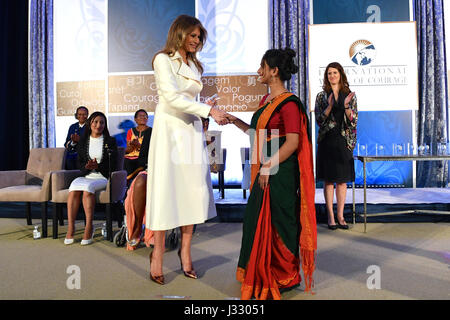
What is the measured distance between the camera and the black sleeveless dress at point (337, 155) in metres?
3.62

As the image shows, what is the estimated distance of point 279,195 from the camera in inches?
77.1

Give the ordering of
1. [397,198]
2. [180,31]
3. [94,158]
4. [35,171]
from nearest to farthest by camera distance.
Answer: [180,31], [94,158], [35,171], [397,198]

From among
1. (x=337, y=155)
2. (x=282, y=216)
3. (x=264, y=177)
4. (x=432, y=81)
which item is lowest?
(x=282, y=216)

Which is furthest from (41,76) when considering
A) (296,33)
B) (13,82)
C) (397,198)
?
(397,198)

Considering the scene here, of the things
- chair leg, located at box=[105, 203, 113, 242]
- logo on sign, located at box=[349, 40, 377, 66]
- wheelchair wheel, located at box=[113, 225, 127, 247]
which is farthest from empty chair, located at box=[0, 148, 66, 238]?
logo on sign, located at box=[349, 40, 377, 66]

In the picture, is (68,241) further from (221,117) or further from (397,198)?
(397,198)

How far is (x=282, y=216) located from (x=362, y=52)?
5.11 meters

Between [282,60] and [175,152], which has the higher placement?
[282,60]

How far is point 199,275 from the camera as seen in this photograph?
2350 mm

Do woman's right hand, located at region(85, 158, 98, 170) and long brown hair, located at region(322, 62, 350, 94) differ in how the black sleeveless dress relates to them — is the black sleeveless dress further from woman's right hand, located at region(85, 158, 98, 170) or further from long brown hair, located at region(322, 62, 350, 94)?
woman's right hand, located at region(85, 158, 98, 170)

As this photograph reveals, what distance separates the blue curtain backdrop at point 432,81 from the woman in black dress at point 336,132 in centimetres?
316

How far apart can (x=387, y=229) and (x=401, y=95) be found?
324cm

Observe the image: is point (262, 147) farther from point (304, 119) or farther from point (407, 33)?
point (407, 33)
